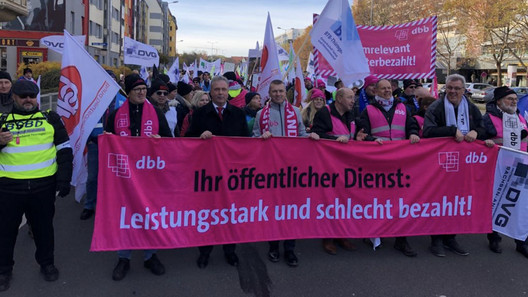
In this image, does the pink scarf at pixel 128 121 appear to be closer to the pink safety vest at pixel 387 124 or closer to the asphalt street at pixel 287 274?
the asphalt street at pixel 287 274

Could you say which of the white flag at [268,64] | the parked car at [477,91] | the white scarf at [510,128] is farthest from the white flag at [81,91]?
the parked car at [477,91]

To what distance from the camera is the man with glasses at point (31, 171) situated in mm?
3701

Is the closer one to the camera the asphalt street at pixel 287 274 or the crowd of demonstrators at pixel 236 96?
the asphalt street at pixel 287 274

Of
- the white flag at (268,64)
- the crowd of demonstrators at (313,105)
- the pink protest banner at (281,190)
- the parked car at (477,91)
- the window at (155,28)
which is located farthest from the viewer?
the window at (155,28)

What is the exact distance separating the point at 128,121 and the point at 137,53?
28.5 feet

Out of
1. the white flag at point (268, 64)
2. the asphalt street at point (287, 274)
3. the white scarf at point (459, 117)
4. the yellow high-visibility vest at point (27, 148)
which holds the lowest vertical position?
the asphalt street at point (287, 274)

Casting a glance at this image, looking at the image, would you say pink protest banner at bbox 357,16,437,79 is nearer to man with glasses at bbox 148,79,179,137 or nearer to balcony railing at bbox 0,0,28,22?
man with glasses at bbox 148,79,179,137

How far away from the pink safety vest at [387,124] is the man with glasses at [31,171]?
3220 mm

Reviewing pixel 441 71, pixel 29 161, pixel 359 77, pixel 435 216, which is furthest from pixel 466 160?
pixel 441 71

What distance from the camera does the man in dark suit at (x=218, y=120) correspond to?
172 inches

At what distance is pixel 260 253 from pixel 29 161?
2.50 meters

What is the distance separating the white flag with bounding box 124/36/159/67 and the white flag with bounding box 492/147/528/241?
9.90 metres

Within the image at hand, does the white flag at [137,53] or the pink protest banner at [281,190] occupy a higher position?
the white flag at [137,53]

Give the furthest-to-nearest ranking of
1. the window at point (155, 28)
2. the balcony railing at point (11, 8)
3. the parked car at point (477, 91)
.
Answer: the window at point (155, 28)
the parked car at point (477, 91)
the balcony railing at point (11, 8)
